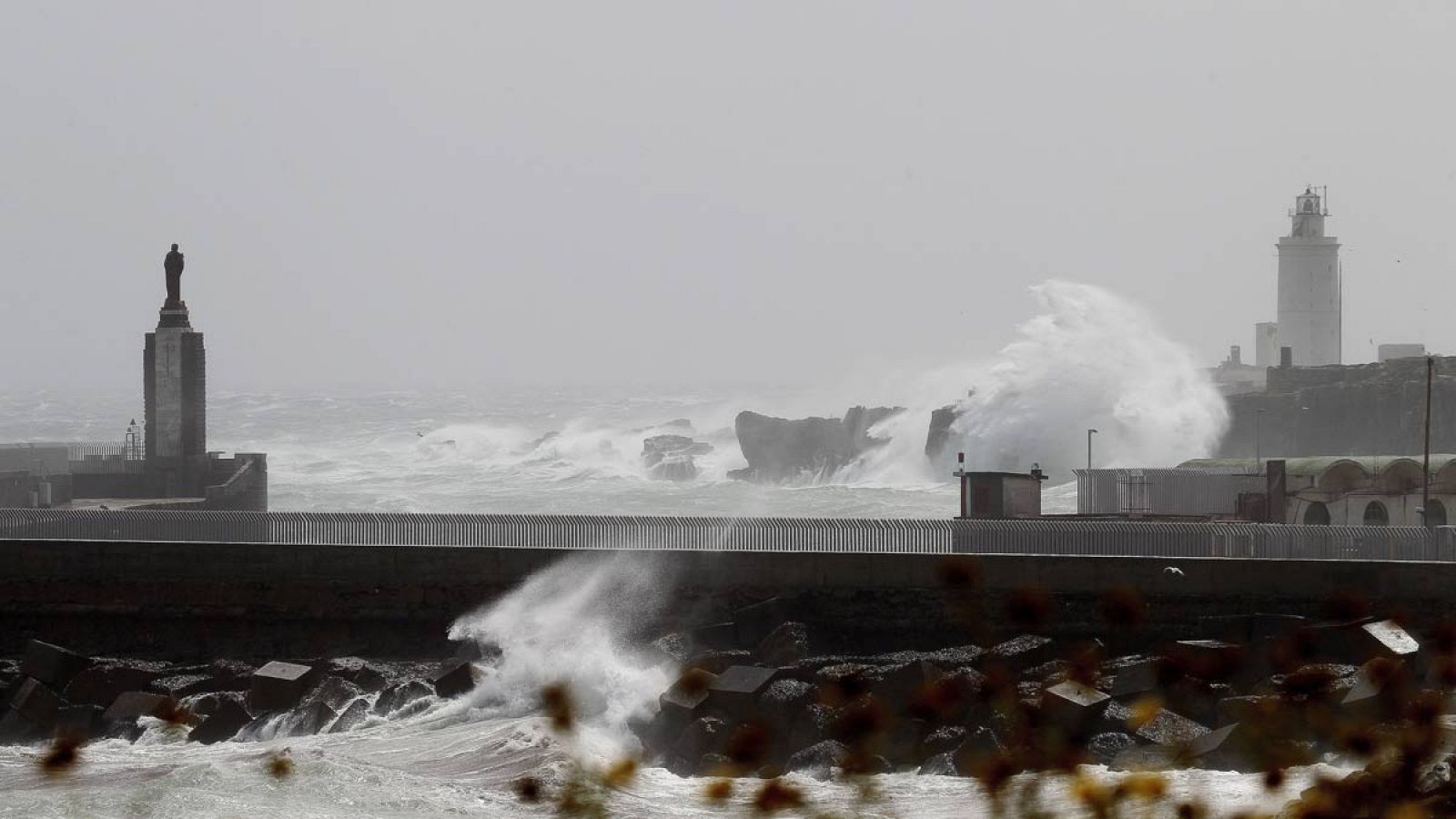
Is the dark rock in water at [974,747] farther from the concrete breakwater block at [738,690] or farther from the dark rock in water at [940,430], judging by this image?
the dark rock in water at [940,430]

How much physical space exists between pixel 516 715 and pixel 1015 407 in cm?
4233

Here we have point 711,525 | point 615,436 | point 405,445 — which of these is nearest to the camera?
point 711,525

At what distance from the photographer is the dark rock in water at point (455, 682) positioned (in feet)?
61.1

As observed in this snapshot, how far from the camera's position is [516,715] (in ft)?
59.6

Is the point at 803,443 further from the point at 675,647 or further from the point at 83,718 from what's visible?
the point at 83,718

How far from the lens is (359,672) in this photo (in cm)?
1900

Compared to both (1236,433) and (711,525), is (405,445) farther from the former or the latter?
(711,525)

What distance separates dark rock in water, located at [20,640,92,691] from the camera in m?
19.5

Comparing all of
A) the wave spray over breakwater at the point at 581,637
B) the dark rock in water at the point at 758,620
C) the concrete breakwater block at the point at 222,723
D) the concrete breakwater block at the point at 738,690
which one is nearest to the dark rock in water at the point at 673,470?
the wave spray over breakwater at the point at 581,637

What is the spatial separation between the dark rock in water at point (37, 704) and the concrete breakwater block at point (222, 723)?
1.58m

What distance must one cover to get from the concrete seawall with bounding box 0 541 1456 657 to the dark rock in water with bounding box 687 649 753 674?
1225 mm

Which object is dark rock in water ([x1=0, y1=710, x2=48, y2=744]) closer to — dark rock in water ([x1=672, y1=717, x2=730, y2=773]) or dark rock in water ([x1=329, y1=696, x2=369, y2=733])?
dark rock in water ([x1=329, y1=696, x2=369, y2=733])

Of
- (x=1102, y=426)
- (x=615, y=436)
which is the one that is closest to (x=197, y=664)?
(x=1102, y=426)

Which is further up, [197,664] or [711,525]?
[711,525]
